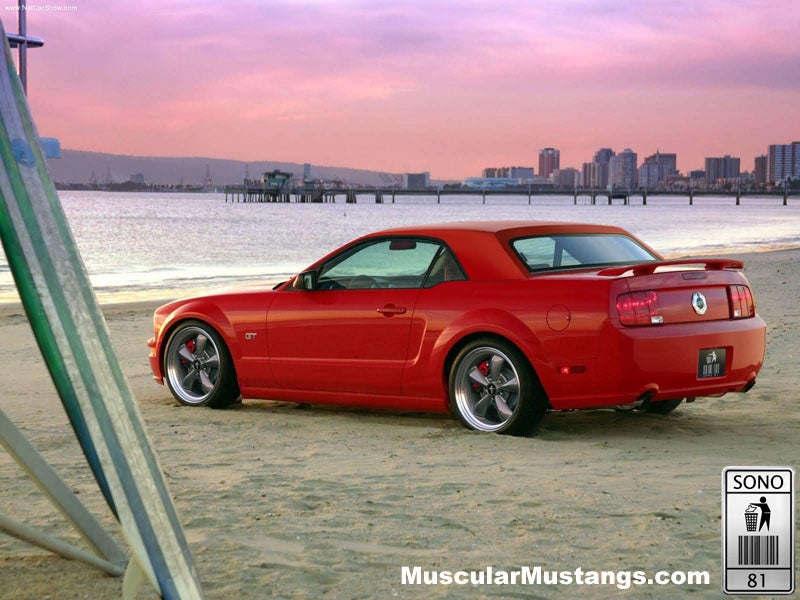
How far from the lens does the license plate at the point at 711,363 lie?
299 inches

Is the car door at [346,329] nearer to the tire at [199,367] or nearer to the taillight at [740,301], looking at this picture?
the tire at [199,367]

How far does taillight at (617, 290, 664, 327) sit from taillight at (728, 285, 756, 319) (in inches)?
30.0

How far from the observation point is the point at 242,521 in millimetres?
5676

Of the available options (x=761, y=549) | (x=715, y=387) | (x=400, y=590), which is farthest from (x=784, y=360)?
(x=400, y=590)

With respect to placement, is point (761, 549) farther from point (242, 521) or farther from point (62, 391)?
point (62, 391)

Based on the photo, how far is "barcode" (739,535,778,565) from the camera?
4816 mm

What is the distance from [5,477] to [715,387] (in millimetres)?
4414

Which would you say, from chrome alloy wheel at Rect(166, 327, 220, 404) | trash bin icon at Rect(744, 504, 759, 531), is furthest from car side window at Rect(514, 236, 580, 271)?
trash bin icon at Rect(744, 504, 759, 531)

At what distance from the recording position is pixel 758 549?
195 inches

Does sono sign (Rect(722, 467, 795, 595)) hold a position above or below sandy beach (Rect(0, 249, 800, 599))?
above

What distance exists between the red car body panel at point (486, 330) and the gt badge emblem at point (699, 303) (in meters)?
0.04

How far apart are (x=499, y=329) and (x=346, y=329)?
1344 millimetres

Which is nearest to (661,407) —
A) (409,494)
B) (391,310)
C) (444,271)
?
(444,271)

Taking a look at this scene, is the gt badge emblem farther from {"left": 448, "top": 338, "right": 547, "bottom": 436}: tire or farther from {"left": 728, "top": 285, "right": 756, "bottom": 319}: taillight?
{"left": 448, "top": 338, "right": 547, "bottom": 436}: tire
